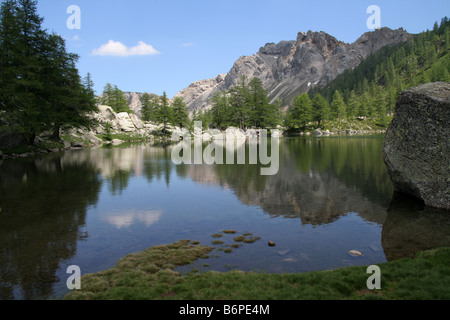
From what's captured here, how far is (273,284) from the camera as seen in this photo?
834 cm

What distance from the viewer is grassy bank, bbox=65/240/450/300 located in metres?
7.67

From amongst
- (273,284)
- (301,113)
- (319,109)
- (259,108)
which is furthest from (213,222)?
(319,109)

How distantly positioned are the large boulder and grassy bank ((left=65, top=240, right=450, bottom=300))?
287 inches

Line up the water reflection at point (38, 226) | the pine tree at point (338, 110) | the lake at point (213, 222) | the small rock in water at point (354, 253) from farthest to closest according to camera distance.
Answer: the pine tree at point (338, 110) < the small rock in water at point (354, 253) < the lake at point (213, 222) < the water reflection at point (38, 226)

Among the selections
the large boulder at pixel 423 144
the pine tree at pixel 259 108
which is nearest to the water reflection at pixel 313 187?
the large boulder at pixel 423 144

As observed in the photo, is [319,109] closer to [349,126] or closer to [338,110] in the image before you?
[349,126]

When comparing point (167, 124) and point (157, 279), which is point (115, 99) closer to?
point (167, 124)

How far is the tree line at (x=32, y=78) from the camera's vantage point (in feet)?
152

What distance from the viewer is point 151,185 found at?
25953 mm

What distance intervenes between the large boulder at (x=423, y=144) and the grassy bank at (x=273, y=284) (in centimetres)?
728

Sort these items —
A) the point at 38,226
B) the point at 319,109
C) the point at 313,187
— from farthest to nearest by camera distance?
the point at 319,109, the point at 313,187, the point at 38,226

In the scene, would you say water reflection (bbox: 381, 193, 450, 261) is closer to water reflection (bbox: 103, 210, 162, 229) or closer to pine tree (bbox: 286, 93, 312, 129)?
water reflection (bbox: 103, 210, 162, 229)

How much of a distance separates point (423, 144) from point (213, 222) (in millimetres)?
12525

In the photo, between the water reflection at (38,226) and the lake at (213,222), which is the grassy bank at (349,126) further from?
the water reflection at (38,226)
